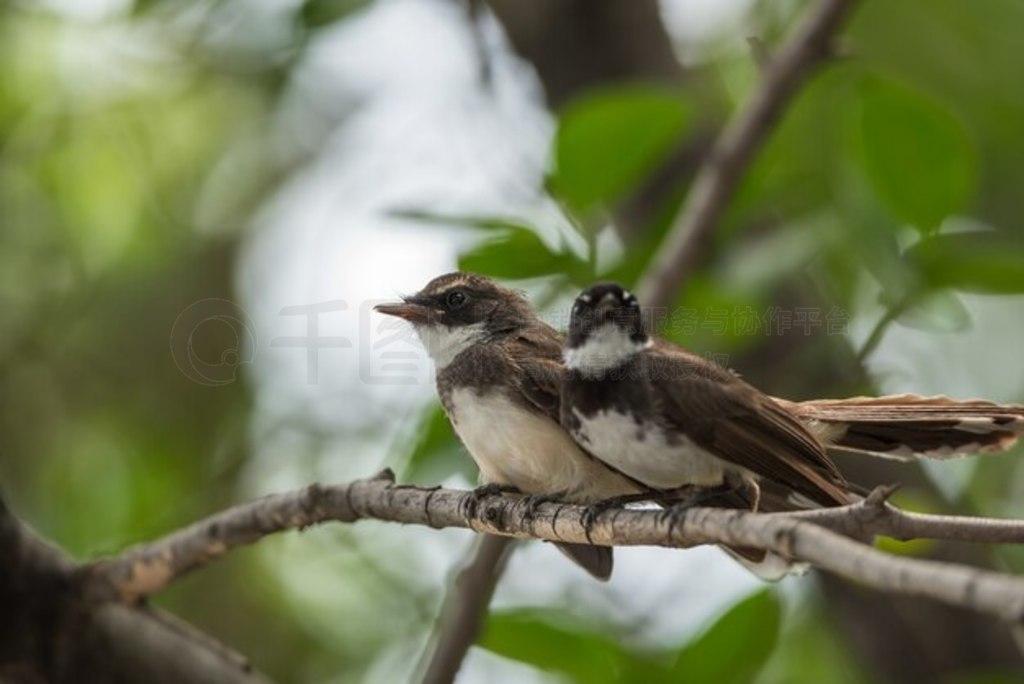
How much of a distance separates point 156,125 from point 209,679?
4002mm

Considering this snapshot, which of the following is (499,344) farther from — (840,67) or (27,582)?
(840,67)

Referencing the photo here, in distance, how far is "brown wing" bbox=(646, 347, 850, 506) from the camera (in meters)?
3.06

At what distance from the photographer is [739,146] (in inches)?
184

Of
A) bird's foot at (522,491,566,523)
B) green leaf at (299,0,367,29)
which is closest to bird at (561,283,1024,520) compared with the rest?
bird's foot at (522,491,566,523)

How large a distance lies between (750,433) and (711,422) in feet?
0.27

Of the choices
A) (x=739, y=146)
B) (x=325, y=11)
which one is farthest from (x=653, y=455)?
(x=325, y=11)

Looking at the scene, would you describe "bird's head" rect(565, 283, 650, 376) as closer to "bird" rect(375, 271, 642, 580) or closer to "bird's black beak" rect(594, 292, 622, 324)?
"bird's black beak" rect(594, 292, 622, 324)

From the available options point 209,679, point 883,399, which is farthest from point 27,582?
point 883,399

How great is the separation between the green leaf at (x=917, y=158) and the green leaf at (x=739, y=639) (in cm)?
121

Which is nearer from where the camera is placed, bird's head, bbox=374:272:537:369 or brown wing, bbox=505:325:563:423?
brown wing, bbox=505:325:563:423

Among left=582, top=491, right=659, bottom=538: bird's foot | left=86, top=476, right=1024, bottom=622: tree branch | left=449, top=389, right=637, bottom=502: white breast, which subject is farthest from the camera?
left=449, top=389, right=637, bottom=502: white breast

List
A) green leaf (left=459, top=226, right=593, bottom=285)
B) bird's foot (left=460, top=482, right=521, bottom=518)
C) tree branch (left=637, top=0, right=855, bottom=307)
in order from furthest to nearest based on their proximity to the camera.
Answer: tree branch (left=637, top=0, right=855, bottom=307) < green leaf (left=459, top=226, right=593, bottom=285) < bird's foot (left=460, top=482, right=521, bottom=518)

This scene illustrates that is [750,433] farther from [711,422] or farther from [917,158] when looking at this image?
[917,158]

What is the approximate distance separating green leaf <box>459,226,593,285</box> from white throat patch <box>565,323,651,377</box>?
3.58ft
